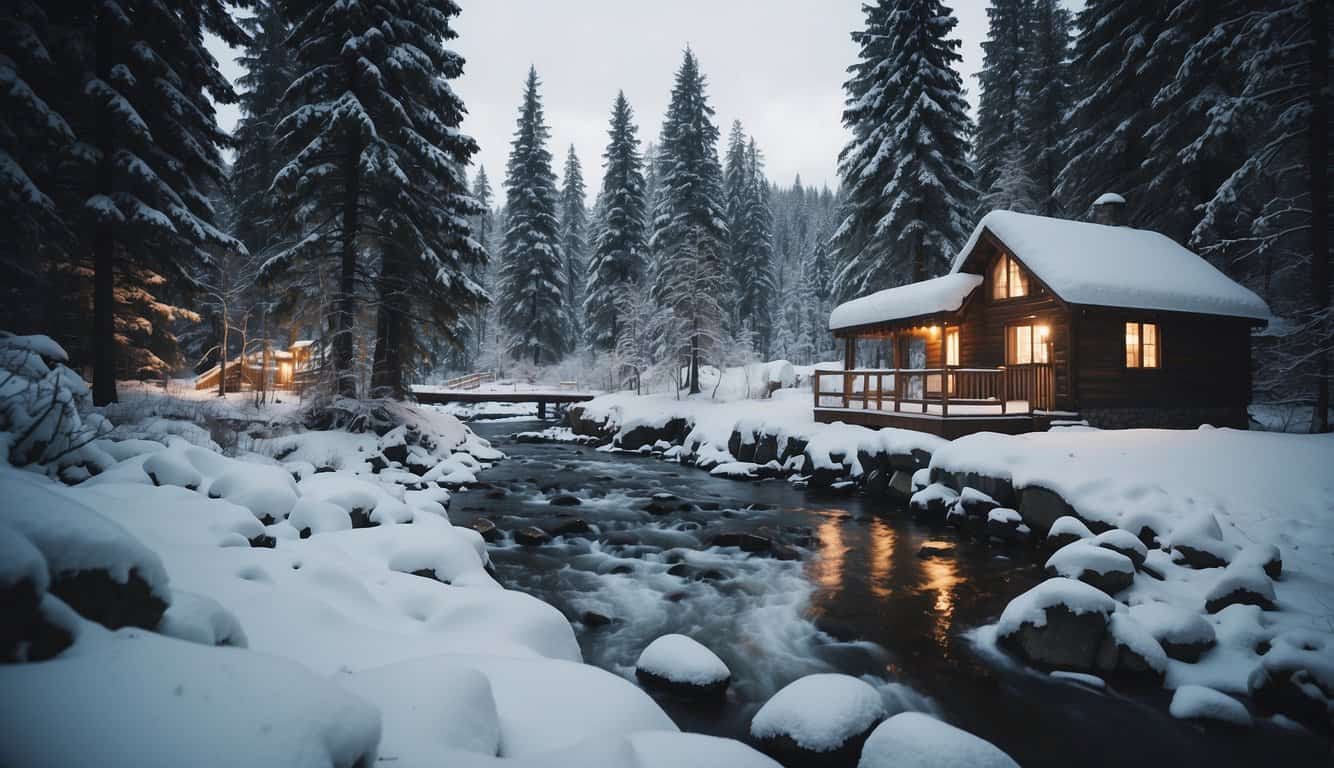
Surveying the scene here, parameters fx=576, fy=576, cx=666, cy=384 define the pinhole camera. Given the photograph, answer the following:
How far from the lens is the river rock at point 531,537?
33.6ft

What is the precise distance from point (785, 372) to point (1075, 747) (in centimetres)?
2876

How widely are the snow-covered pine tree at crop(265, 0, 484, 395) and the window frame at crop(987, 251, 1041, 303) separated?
15.5 meters

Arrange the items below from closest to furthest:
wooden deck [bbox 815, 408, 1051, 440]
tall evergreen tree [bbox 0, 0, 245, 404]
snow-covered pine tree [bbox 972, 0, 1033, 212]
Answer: tall evergreen tree [bbox 0, 0, 245, 404] < wooden deck [bbox 815, 408, 1051, 440] < snow-covered pine tree [bbox 972, 0, 1033, 212]

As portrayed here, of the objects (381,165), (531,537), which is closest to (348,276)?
(381,165)

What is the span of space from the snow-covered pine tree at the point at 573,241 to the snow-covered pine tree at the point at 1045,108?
103 ft

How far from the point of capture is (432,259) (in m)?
16.2

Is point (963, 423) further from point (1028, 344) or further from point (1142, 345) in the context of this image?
point (1142, 345)

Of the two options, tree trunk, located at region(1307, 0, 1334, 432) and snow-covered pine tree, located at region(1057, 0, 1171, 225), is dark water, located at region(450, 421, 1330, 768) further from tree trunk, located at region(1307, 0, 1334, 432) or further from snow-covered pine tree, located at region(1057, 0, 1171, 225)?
snow-covered pine tree, located at region(1057, 0, 1171, 225)

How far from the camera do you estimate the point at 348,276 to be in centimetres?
1509

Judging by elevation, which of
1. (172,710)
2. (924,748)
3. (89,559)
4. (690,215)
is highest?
(690,215)

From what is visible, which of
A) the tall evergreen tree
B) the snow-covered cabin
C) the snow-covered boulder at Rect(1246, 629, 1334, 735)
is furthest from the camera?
the snow-covered cabin

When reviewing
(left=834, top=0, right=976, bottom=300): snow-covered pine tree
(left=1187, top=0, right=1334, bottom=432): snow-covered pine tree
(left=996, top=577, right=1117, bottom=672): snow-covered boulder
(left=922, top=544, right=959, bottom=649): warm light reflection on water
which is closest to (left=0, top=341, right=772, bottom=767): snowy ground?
(left=996, top=577, right=1117, bottom=672): snow-covered boulder

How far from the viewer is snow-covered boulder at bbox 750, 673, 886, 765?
13.9ft

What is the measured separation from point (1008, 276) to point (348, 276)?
1861 cm
